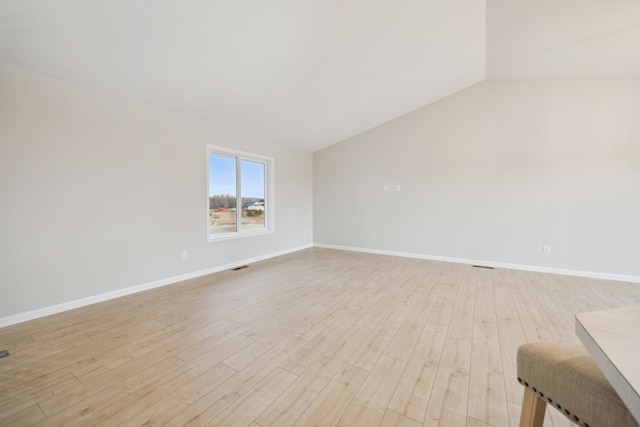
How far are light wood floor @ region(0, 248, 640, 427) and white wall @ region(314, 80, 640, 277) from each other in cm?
100

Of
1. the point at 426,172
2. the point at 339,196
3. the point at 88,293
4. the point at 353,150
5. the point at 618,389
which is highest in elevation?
A: the point at 353,150

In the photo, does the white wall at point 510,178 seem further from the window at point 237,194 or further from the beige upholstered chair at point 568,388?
the beige upholstered chair at point 568,388

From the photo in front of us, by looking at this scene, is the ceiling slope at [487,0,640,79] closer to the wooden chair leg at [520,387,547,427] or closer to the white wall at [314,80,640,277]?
the white wall at [314,80,640,277]

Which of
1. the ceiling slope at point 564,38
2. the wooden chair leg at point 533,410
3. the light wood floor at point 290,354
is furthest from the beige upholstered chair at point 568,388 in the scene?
the ceiling slope at point 564,38

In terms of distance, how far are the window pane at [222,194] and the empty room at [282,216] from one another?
0.04 m

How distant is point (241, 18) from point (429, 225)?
4649mm

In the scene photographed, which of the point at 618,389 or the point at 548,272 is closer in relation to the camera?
the point at 618,389

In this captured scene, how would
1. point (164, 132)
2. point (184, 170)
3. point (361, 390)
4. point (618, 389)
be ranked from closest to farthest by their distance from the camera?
point (618, 389), point (361, 390), point (164, 132), point (184, 170)

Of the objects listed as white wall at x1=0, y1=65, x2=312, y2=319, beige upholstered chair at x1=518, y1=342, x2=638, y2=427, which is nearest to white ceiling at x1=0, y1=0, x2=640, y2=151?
white wall at x1=0, y1=65, x2=312, y2=319

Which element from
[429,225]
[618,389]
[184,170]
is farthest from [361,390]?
[429,225]

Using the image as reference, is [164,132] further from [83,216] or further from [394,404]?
[394,404]

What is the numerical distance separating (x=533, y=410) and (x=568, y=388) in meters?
0.27

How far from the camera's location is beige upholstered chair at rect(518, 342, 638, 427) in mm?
716

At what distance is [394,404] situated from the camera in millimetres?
1498
